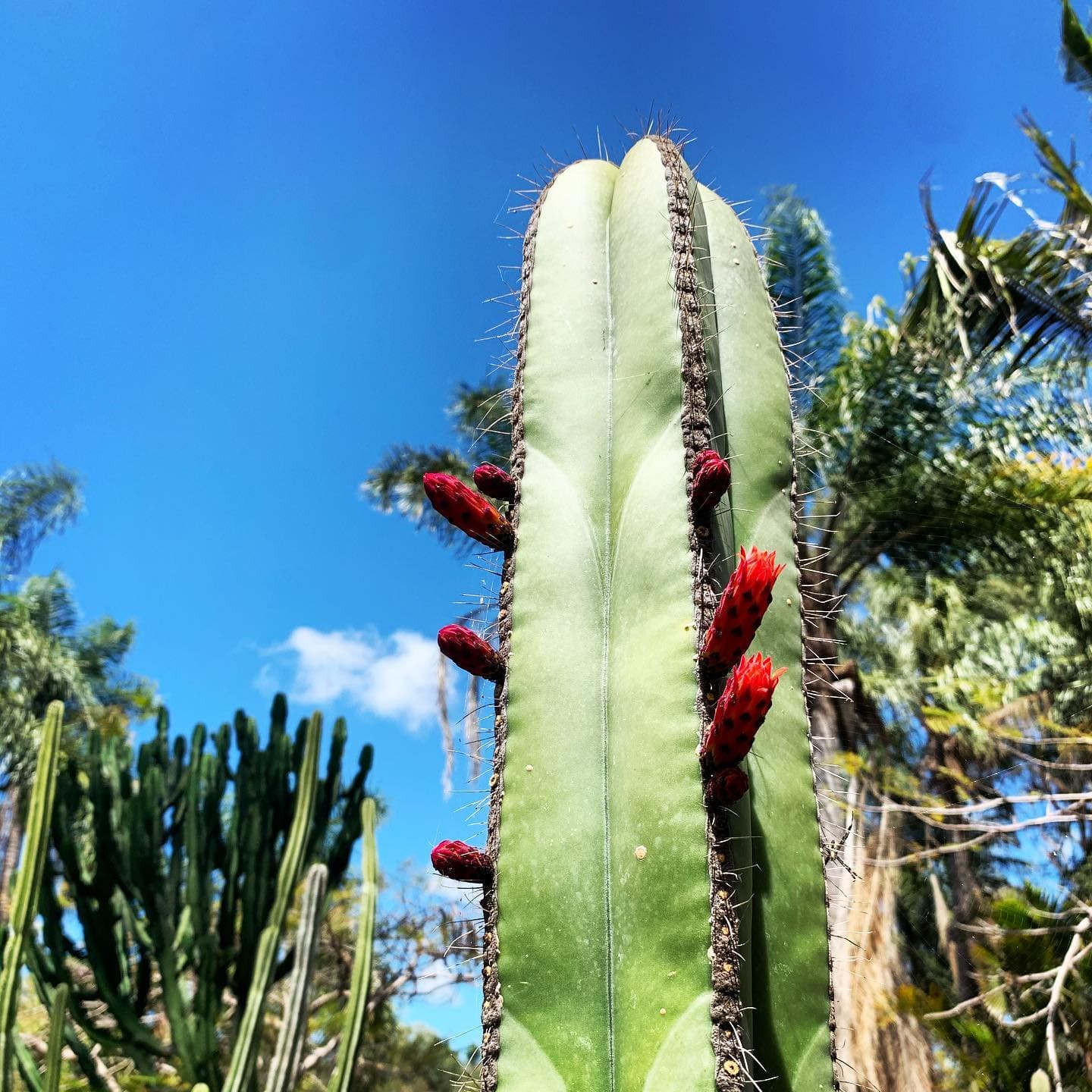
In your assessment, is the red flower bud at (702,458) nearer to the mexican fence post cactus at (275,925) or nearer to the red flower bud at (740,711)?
the red flower bud at (740,711)

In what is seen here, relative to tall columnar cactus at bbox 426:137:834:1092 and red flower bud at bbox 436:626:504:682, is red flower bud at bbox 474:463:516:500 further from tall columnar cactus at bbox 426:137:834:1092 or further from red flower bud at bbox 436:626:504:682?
red flower bud at bbox 436:626:504:682

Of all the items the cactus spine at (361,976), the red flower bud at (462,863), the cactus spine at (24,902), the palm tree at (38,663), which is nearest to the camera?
the red flower bud at (462,863)

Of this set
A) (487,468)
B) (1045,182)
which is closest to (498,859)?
(487,468)

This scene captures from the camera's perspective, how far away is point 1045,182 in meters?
7.45

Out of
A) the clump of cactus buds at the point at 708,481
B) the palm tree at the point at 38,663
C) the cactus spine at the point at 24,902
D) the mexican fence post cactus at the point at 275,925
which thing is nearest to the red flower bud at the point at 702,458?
the clump of cactus buds at the point at 708,481

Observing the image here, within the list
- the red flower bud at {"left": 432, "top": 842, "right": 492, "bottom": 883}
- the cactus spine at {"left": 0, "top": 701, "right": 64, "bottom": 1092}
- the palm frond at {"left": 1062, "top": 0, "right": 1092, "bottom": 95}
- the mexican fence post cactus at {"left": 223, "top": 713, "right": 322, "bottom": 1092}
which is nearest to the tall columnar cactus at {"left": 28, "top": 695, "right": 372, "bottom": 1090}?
the mexican fence post cactus at {"left": 223, "top": 713, "right": 322, "bottom": 1092}

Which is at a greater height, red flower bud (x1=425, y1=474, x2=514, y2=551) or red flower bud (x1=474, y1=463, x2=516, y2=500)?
red flower bud (x1=474, y1=463, x2=516, y2=500)

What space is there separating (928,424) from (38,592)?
1625cm

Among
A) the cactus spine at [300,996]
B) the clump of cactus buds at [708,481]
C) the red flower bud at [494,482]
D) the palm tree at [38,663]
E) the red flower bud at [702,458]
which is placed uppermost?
the palm tree at [38,663]

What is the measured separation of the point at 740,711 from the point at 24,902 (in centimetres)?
440

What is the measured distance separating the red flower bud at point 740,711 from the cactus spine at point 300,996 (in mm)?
4929

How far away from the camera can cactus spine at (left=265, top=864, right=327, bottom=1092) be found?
533 centimetres

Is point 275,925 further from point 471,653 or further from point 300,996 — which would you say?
point 471,653

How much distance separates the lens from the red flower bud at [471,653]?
1.67 meters
